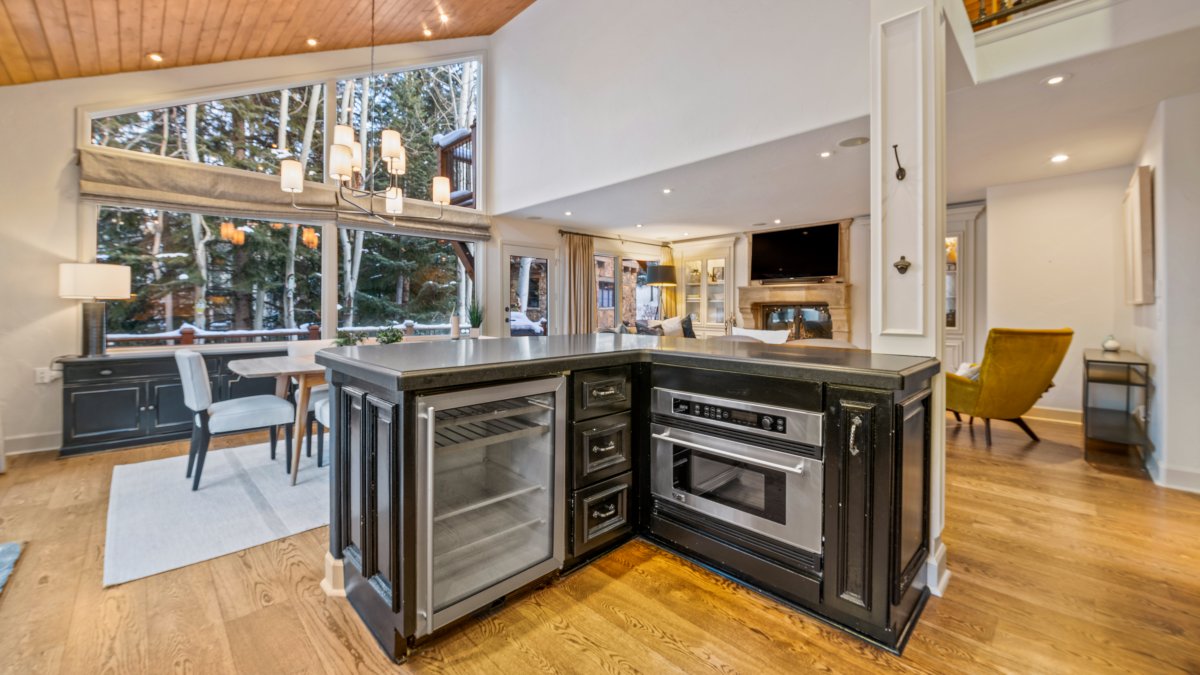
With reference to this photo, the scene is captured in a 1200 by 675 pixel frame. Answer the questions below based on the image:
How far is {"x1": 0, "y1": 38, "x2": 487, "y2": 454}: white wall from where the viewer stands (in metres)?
3.51

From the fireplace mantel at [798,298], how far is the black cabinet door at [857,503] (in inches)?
227

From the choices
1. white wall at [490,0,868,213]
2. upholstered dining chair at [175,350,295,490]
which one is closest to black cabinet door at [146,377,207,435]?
upholstered dining chair at [175,350,295,490]

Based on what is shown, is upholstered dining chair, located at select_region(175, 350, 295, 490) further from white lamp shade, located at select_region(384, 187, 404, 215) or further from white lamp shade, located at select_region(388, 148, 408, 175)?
white lamp shade, located at select_region(388, 148, 408, 175)

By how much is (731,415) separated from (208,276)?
491 cm

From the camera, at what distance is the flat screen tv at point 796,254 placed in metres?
6.88

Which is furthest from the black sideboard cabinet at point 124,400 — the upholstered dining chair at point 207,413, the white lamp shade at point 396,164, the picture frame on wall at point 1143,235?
the picture frame on wall at point 1143,235

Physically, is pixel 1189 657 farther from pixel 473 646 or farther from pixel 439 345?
pixel 439 345

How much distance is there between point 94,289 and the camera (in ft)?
11.6

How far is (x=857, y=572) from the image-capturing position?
1572 millimetres

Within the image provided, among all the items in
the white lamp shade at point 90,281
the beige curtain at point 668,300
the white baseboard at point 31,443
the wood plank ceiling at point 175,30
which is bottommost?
Answer: the white baseboard at point 31,443

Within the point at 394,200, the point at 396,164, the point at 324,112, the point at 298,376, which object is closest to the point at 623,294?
the point at 324,112

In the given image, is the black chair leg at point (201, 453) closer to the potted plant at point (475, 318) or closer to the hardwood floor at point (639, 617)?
the hardwood floor at point (639, 617)

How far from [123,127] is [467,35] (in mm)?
3720

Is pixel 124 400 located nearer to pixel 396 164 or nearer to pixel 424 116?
pixel 396 164
